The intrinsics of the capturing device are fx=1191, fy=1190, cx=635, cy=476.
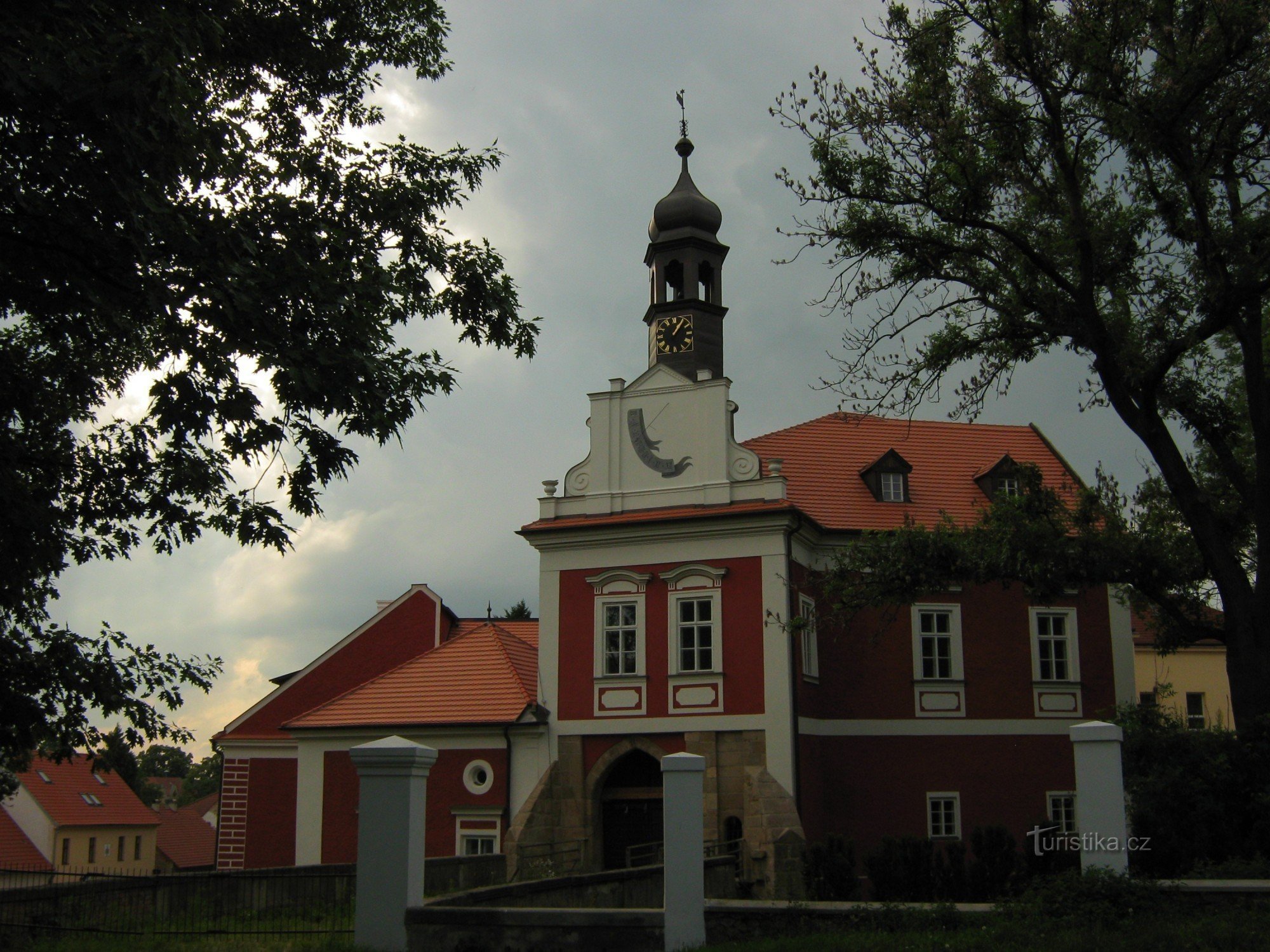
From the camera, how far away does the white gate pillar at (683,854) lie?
1019 centimetres

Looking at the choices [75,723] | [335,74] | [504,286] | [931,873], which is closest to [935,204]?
[504,286]

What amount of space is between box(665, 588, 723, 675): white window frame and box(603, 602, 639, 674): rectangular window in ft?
2.42

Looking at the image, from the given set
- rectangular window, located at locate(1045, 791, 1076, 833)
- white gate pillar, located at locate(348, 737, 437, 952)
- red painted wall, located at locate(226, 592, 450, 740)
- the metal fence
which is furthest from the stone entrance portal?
white gate pillar, located at locate(348, 737, 437, 952)

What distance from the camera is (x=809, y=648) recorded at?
22734 millimetres

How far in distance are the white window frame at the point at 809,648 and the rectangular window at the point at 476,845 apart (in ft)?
22.1

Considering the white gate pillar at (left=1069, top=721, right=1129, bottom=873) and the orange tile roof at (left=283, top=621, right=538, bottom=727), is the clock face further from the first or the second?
the white gate pillar at (left=1069, top=721, right=1129, bottom=873)

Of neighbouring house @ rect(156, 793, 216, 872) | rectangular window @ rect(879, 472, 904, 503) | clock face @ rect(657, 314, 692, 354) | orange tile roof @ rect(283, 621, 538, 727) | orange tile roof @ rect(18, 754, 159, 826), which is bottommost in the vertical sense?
neighbouring house @ rect(156, 793, 216, 872)

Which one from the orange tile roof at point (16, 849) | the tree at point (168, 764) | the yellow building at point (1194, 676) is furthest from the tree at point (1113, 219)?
the tree at point (168, 764)

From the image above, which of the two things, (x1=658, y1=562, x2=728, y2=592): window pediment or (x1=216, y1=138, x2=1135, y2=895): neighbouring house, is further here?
(x1=658, y1=562, x2=728, y2=592): window pediment

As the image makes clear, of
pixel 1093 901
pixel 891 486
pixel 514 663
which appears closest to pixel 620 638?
pixel 514 663

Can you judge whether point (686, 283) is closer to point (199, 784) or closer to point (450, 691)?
point (450, 691)

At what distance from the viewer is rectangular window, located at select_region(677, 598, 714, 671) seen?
2211 cm

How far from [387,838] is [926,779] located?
15082mm

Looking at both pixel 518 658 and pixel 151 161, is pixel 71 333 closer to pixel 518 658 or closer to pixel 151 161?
pixel 151 161
